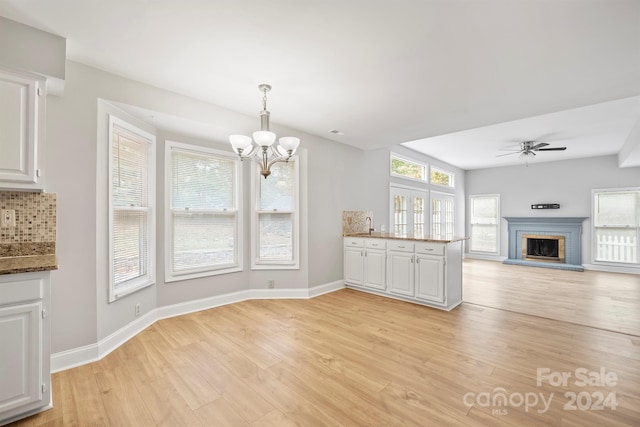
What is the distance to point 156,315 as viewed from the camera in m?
3.43

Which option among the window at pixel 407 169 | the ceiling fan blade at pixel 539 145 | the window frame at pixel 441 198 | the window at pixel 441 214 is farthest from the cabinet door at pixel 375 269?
the ceiling fan blade at pixel 539 145

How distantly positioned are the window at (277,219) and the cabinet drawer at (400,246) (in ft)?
4.76

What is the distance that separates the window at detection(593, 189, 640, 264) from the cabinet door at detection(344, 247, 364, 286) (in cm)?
645

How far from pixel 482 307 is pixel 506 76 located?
295 centimetres

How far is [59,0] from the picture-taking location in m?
1.80

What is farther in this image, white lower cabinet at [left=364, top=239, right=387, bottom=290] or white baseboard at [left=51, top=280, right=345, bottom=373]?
white lower cabinet at [left=364, top=239, right=387, bottom=290]

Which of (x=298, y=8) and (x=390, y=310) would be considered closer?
(x=298, y=8)

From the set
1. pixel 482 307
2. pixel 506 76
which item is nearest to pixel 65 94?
pixel 506 76

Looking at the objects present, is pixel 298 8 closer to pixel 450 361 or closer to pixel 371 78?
pixel 371 78

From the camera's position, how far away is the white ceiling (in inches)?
73.0

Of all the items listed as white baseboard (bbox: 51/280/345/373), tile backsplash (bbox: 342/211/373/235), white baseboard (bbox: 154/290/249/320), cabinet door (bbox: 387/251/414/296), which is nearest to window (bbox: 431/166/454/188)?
tile backsplash (bbox: 342/211/373/235)

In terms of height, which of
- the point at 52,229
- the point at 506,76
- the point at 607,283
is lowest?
the point at 607,283

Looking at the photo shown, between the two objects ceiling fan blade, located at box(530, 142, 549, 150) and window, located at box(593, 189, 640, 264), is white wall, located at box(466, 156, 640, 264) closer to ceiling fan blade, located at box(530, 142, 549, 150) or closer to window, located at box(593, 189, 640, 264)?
window, located at box(593, 189, 640, 264)

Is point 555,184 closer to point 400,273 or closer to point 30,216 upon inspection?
point 400,273
